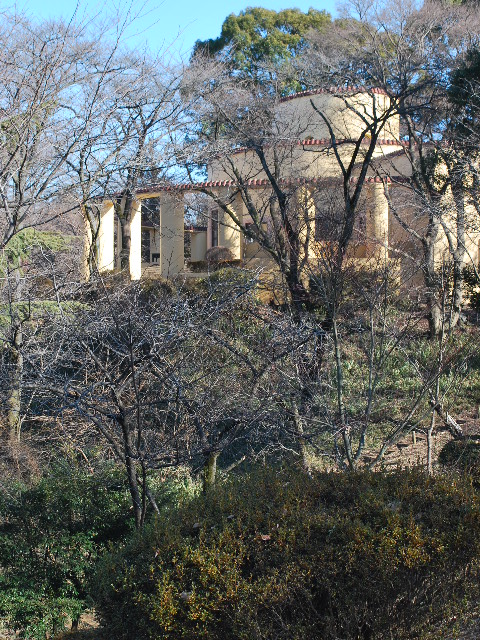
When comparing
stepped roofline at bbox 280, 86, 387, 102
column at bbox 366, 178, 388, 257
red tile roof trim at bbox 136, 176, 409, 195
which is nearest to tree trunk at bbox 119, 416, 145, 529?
red tile roof trim at bbox 136, 176, 409, 195

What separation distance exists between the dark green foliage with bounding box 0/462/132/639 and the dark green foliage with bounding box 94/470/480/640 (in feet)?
8.46

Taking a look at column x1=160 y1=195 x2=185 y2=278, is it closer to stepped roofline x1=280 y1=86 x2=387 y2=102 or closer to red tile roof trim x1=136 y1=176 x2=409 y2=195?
red tile roof trim x1=136 y1=176 x2=409 y2=195

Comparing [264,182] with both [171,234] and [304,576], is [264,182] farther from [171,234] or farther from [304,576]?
[304,576]

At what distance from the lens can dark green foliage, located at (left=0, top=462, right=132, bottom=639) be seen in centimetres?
584

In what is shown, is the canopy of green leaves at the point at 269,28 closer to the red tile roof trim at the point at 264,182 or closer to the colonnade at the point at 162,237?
the colonnade at the point at 162,237

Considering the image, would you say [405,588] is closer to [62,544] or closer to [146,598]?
[146,598]

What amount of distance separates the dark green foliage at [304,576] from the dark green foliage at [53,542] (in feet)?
8.46

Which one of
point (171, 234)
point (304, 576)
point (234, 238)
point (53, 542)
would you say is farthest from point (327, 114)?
point (304, 576)

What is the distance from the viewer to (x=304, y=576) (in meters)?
3.26

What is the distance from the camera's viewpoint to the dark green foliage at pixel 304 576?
3.22 meters

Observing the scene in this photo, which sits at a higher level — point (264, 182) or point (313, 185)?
point (264, 182)

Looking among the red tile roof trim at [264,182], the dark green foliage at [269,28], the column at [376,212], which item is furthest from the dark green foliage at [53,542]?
the dark green foliage at [269,28]

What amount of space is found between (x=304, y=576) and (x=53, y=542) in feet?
11.7

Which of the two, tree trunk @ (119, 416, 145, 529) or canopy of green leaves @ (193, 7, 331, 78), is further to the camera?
canopy of green leaves @ (193, 7, 331, 78)
